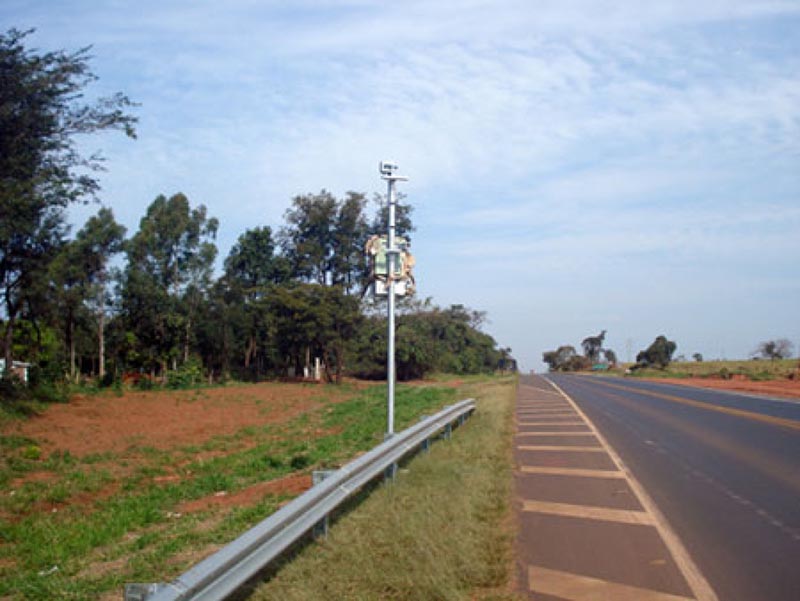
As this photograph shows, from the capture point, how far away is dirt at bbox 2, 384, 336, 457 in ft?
56.1

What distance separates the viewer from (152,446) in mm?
16656

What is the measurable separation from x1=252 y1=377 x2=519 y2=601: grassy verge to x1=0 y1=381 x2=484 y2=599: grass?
1332 millimetres

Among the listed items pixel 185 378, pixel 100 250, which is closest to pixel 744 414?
pixel 185 378

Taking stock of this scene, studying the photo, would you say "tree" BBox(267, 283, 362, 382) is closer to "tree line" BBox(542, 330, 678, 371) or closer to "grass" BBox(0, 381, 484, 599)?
"grass" BBox(0, 381, 484, 599)

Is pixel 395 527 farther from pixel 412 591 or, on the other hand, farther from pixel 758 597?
pixel 758 597

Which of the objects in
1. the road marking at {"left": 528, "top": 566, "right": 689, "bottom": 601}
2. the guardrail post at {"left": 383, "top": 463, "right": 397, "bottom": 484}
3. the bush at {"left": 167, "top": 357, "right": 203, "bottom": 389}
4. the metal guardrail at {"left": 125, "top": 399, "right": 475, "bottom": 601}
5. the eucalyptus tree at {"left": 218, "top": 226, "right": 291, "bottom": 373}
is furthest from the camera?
the eucalyptus tree at {"left": 218, "top": 226, "right": 291, "bottom": 373}

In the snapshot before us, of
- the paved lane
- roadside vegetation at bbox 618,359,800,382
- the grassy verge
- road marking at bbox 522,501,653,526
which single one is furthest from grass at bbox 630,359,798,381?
the grassy verge

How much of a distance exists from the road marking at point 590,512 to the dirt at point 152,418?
31.6 ft

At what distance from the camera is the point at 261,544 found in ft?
18.3

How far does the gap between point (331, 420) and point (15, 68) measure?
39.4ft

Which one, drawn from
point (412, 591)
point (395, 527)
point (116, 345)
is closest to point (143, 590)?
point (412, 591)

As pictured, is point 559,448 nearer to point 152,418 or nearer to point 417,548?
point 417,548

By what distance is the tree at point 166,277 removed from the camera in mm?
45406

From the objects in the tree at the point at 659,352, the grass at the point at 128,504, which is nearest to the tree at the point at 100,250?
the grass at the point at 128,504
